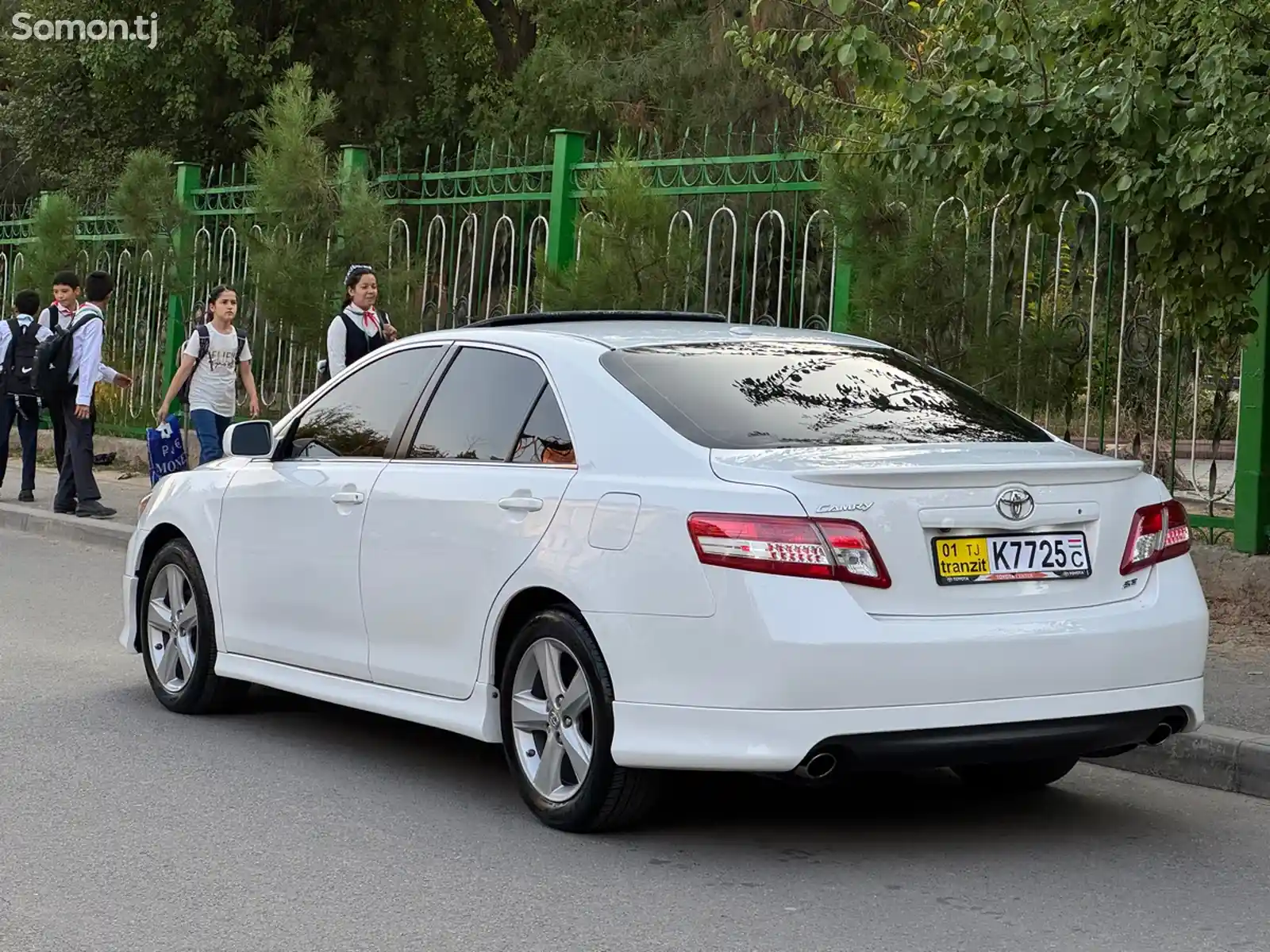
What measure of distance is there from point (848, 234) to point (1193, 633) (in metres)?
5.54

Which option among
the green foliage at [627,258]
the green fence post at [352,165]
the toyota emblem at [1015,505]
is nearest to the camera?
the toyota emblem at [1015,505]

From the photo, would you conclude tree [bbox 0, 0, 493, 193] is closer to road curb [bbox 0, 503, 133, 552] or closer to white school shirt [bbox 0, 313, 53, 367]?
white school shirt [bbox 0, 313, 53, 367]

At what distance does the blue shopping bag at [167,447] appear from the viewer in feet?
45.9

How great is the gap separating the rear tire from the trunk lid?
41.8 inches

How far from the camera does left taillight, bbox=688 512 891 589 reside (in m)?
5.42

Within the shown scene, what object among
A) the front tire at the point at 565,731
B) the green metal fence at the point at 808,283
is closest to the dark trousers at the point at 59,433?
the green metal fence at the point at 808,283

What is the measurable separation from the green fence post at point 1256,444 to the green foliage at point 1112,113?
37.1 inches

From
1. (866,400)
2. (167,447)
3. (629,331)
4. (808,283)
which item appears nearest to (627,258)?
(808,283)

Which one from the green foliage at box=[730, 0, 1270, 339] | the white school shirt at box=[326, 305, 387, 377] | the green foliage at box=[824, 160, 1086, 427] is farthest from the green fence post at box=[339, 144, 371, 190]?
the green foliage at box=[730, 0, 1270, 339]

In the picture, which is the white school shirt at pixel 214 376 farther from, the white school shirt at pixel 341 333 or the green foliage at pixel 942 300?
the green foliage at pixel 942 300

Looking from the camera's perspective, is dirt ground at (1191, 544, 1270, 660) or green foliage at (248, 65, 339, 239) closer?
dirt ground at (1191, 544, 1270, 660)

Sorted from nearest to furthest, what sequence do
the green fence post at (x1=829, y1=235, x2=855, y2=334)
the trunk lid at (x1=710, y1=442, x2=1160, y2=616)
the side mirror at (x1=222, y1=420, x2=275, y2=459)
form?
the trunk lid at (x1=710, y1=442, x2=1160, y2=616), the side mirror at (x1=222, y1=420, x2=275, y2=459), the green fence post at (x1=829, y1=235, x2=855, y2=334)

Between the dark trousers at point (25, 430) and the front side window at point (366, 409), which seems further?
the dark trousers at point (25, 430)

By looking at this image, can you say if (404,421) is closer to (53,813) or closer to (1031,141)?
(53,813)
